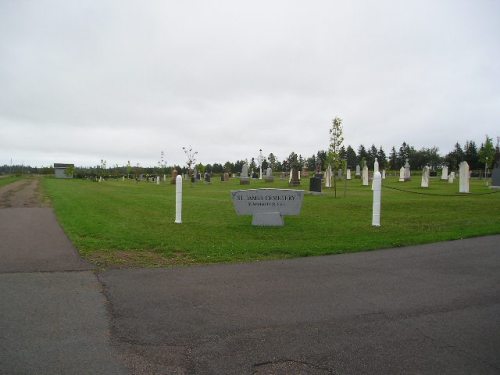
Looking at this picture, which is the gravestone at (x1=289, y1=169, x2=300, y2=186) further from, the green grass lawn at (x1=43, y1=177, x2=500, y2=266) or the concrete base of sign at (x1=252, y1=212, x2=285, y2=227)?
the concrete base of sign at (x1=252, y1=212, x2=285, y2=227)

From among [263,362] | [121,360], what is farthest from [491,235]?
[121,360]

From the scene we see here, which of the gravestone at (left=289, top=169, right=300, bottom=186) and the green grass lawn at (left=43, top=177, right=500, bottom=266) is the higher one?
→ the gravestone at (left=289, top=169, right=300, bottom=186)

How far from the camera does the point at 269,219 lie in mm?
11562

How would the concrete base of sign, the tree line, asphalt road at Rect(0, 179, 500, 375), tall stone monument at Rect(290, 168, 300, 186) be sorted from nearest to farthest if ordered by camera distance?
asphalt road at Rect(0, 179, 500, 375), the concrete base of sign, tall stone monument at Rect(290, 168, 300, 186), the tree line

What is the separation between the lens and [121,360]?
10.6 ft

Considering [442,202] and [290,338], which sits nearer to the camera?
[290,338]

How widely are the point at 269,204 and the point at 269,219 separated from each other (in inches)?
18.3

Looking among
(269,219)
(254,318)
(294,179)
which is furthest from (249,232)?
(294,179)

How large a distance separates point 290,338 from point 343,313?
93cm

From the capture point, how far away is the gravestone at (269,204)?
11.6 metres

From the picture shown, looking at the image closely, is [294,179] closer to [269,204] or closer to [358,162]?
[269,204]

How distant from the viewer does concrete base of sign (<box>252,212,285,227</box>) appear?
1149 centimetres

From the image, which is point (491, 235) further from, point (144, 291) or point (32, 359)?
point (32, 359)

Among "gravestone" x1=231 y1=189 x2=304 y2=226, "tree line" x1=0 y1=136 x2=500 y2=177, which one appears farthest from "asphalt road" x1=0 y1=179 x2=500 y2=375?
"tree line" x1=0 y1=136 x2=500 y2=177
